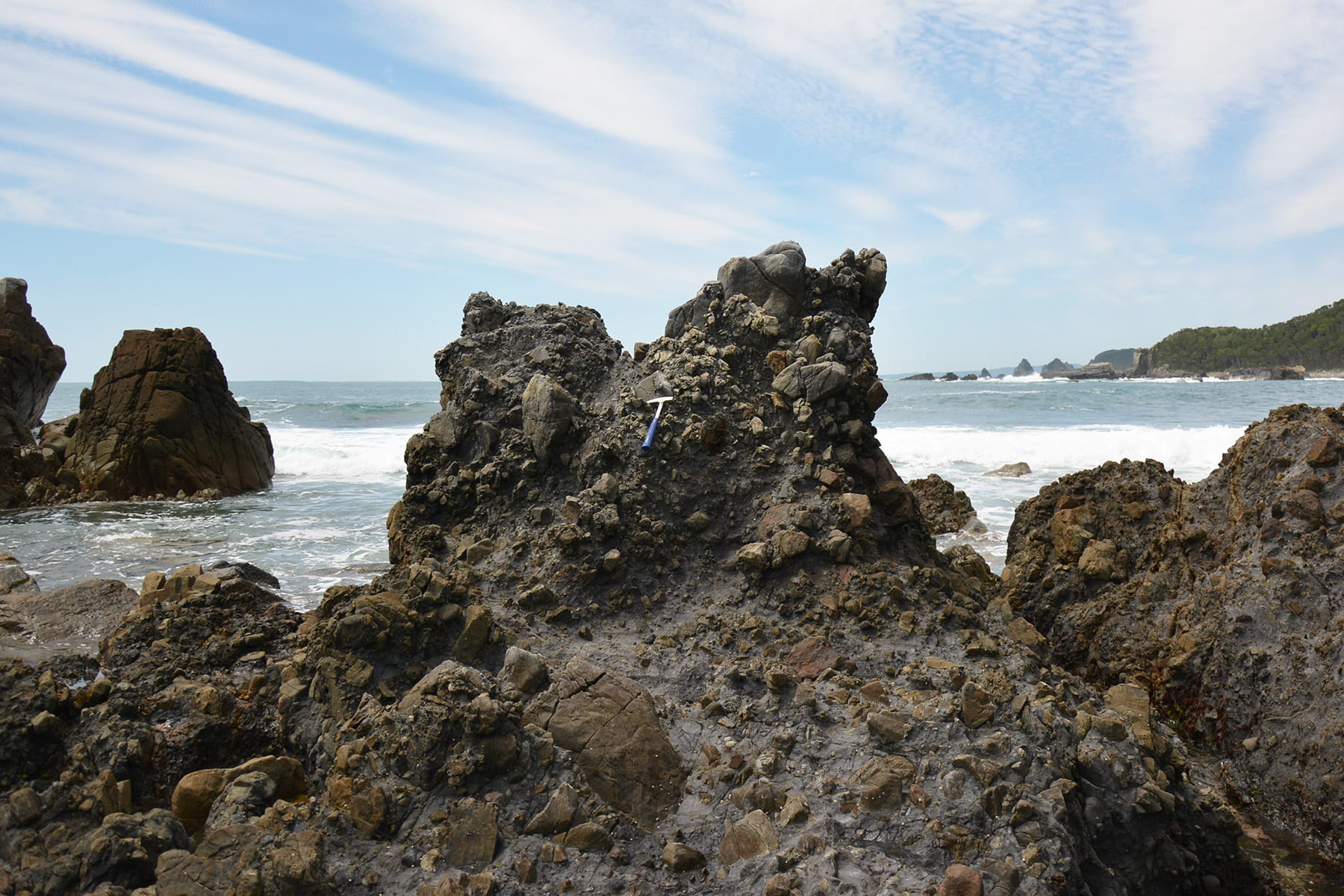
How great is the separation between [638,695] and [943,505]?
825cm

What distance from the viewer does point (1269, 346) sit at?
67.2m

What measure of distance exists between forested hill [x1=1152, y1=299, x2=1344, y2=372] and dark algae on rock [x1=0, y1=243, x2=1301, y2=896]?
255 ft

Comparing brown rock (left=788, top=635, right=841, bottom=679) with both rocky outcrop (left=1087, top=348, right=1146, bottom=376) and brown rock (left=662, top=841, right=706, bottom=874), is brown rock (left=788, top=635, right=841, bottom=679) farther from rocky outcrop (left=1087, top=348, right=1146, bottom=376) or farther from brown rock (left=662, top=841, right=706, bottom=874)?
rocky outcrop (left=1087, top=348, right=1146, bottom=376)

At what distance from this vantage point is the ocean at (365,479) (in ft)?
30.4

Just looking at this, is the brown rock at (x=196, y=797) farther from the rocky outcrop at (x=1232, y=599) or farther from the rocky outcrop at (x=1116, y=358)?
the rocky outcrop at (x=1116, y=358)

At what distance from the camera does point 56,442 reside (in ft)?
52.7

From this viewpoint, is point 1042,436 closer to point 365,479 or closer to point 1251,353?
point 365,479

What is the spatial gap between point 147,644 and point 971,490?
12446 millimetres

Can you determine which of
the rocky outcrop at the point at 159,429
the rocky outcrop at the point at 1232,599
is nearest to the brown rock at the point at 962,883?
the rocky outcrop at the point at 1232,599

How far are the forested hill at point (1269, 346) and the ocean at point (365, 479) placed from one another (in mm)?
31166

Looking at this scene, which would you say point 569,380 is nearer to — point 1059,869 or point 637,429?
point 637,429

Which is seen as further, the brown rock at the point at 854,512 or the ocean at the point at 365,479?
the ocean at the point at 365,479

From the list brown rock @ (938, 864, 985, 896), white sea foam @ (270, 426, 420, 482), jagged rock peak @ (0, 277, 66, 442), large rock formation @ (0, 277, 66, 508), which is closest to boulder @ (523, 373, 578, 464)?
brown rock @ (938, 864, 985, 896)

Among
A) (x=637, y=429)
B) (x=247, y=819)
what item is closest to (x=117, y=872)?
(x=247, y=819)
